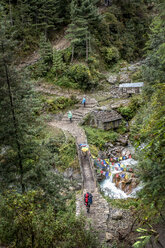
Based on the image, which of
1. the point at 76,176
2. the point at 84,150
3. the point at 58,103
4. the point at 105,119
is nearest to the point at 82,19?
the point at 58,103

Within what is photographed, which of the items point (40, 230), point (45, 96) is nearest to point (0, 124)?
point (40, 230)

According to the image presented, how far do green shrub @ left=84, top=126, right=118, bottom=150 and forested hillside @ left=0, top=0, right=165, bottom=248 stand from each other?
13 centimetres

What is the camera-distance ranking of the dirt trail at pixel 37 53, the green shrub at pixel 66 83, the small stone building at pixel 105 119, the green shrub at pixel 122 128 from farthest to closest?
the dirt trail at pixel 37 53 < the green shrub at pixel 66 83 < the green shrub at pixel 122 128 < the small stone building at pixel 105 119

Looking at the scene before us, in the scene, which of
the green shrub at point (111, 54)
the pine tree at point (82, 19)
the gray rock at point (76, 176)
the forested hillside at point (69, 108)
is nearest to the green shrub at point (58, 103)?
the forested hillside at point (69, 108)

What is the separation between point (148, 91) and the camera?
18.9m

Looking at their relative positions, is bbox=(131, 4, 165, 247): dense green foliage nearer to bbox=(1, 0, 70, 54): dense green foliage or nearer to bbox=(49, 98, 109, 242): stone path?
bbox=(49, 98, 109, 242): stone path

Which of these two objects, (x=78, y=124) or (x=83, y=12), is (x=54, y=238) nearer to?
(x=78, y=124)

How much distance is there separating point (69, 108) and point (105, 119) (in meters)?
4.90

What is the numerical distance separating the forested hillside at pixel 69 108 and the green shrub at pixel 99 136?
13 centimetres

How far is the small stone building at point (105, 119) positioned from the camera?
22.7 metres

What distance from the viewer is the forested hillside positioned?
5.91 meters

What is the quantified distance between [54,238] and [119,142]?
54.8 ft

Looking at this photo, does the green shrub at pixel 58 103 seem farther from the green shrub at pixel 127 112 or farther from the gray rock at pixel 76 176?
the gray rock at pixel 76 176

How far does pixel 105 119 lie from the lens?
22672mm
